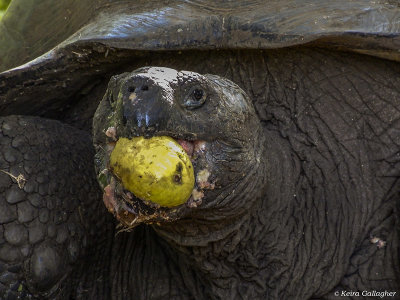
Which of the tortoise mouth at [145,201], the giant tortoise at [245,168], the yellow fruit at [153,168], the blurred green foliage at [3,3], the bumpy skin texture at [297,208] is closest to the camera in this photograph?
the yellow fruit at [153,168]

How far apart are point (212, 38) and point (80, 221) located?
3.15ft

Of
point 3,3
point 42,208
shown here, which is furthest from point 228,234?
point 3,3

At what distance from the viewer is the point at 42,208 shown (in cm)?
226

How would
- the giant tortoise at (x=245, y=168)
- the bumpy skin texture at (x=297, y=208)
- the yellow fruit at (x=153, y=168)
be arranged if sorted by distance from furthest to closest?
the bumpy skin texture at (x=297, y=208)
the giant tortoise at (x=245, y=168)
the yellow fruit at (x=153, y=168)

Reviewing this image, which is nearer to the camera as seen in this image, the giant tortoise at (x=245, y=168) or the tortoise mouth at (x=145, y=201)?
the tortoise mouth at (x=145, y=201)

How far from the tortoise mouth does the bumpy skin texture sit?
344 millimetres

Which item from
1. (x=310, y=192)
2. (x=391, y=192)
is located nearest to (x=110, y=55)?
(x=310, y=192)

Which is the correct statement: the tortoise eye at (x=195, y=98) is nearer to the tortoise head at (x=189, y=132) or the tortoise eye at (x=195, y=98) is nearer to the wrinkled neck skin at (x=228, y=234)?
the tortoise head at (x=189, y=132)

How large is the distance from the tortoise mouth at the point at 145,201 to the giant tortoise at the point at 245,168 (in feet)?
0.39

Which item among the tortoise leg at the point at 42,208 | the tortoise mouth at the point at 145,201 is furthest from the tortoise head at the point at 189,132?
the tortoise leg at the point at 42,208

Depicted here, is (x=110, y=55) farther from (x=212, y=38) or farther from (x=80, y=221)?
(x=80, y=221)

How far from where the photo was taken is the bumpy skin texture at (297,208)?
2244 mm

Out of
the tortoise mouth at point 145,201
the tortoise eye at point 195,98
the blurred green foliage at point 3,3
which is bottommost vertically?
the blurred green foliage at point 3,3

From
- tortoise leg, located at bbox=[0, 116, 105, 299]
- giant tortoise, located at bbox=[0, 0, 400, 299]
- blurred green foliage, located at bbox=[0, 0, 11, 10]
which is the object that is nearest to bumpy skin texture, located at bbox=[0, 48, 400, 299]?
giant tortoise, located at bbox=[0, 0, 400, 299]
